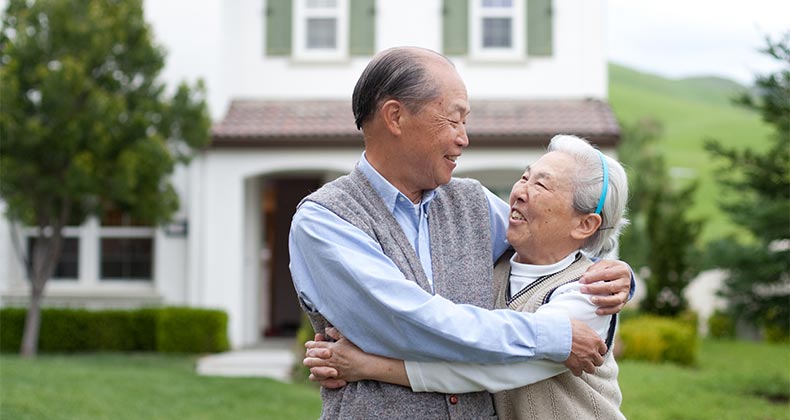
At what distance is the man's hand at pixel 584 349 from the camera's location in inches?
93.4

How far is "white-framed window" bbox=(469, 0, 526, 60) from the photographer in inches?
566

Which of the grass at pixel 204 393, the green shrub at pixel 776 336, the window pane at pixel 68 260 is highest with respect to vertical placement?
the window pane at pixel 68 260

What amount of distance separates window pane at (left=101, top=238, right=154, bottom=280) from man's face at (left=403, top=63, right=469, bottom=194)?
41.1ft

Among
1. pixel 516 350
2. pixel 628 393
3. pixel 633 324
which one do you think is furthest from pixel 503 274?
pixel 633 324

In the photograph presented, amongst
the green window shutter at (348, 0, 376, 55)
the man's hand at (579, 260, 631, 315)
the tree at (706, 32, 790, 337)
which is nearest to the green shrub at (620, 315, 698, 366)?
the tree at (706, 32, 790, 337)

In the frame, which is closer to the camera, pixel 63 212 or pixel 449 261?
pixel 449 261

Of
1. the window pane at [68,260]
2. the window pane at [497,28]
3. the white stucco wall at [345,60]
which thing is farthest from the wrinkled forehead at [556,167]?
the window pane at [68,260]

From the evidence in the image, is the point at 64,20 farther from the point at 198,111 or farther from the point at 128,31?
the point at 198,111

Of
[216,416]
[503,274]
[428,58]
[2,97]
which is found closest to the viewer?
[428,58]

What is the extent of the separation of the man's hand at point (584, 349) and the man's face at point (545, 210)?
30cm

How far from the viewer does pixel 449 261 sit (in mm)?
2516

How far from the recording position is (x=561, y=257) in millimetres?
2680

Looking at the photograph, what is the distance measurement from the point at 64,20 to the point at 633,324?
8.88 meters

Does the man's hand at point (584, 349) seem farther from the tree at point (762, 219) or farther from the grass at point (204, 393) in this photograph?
the tree at point (762, 219)
